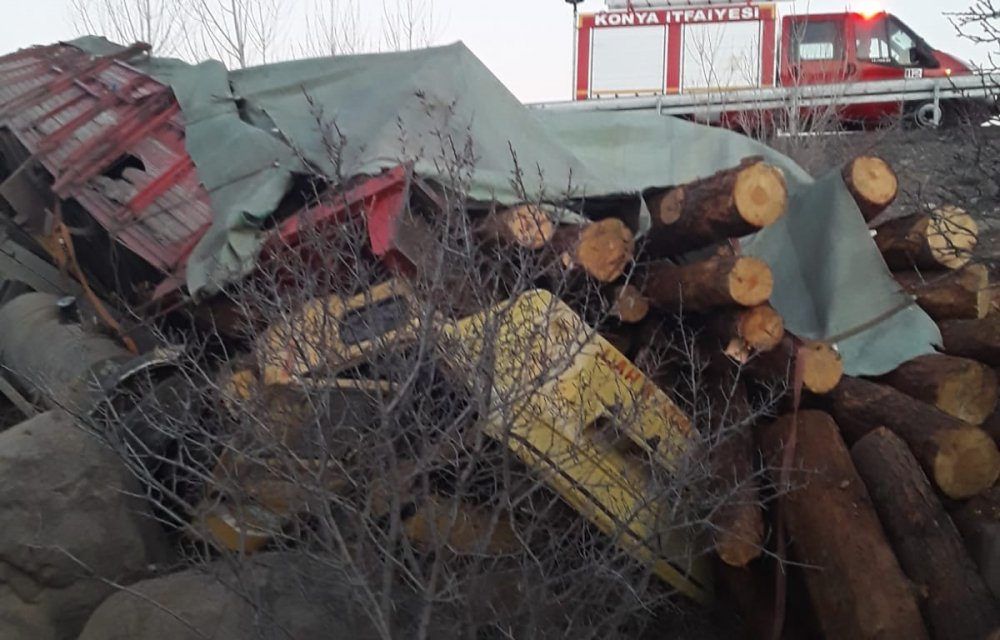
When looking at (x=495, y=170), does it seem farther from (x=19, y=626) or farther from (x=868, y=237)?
(x=19, y=626)

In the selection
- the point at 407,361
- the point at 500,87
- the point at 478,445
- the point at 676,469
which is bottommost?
the point at 676,469

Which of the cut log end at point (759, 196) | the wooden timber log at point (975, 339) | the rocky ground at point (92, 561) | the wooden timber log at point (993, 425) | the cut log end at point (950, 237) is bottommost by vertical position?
the rocky ground at point (92, 561)

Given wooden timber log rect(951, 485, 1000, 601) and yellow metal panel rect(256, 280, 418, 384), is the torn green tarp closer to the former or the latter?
wooden timber log rect(951, 485, 1000, 601)

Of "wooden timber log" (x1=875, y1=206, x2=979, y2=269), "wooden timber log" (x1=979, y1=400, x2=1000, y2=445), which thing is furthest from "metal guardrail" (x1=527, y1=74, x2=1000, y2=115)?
"wooden timber log" (x1=979, y1=400, x2=1000, y2=445)

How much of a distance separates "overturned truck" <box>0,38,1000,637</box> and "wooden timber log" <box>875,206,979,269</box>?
2 centimetres

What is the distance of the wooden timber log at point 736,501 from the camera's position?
156 inches

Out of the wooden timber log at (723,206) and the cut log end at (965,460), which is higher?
the wooden timber log at (723,206)

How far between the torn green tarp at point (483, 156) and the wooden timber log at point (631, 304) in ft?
1.65

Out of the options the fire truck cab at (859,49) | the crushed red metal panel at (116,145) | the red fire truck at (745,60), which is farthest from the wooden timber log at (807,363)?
the fire truck cab at (859,49)

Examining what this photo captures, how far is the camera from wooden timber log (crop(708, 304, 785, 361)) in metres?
4.50

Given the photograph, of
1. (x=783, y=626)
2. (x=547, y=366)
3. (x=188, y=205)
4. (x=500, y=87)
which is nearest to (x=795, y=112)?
(x=500, y=87)

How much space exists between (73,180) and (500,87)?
102 inches

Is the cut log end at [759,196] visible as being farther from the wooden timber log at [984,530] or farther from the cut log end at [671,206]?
the wooden timber log at [984,530]

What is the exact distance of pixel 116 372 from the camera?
504cm
